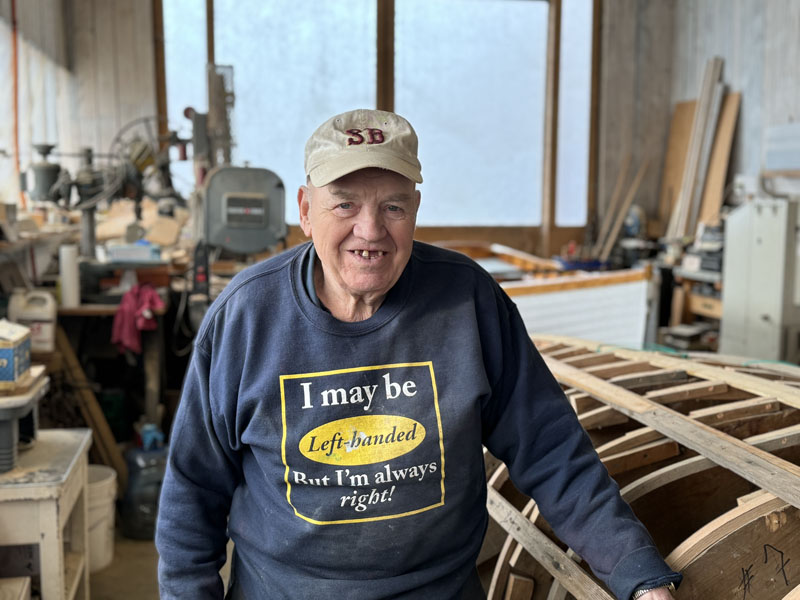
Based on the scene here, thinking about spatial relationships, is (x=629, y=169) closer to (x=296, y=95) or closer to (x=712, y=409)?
(x=296, y=95)

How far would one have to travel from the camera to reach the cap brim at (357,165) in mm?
1294

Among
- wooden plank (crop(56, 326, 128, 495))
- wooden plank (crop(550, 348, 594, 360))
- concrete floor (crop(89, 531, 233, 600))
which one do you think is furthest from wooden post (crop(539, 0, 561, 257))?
wooden plank (crop(550, 348, 594, 360))

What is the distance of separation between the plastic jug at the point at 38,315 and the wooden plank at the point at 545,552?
2.70m

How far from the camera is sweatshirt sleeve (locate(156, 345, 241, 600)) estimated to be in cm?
143

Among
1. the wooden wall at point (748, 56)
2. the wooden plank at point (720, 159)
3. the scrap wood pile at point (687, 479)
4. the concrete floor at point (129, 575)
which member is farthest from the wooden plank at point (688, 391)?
the wooden plank at point (720, 159)

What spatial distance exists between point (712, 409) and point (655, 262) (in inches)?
207

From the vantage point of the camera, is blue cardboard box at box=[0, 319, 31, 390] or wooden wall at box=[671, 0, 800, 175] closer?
blue cardboard box at box=[0, 319, 31, 390]

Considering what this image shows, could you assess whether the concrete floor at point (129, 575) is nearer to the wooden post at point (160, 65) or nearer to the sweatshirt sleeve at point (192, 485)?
the sweatshirt sleeve at point (192, 485)

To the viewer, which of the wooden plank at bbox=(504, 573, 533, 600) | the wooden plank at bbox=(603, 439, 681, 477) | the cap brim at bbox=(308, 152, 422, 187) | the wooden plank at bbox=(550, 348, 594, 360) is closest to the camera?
the cap brim at bbox=(308, 152, 422, 187)

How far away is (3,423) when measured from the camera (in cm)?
238

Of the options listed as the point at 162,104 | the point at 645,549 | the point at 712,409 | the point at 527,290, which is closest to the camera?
the point at 645,549

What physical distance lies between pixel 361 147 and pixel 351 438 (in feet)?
1.66

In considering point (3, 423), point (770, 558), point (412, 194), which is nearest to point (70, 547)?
point (3, 423)

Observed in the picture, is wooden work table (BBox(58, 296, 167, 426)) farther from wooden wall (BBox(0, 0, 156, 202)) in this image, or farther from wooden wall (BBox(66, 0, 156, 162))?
wooden wall (BBox(66, 0, 156, 162))
